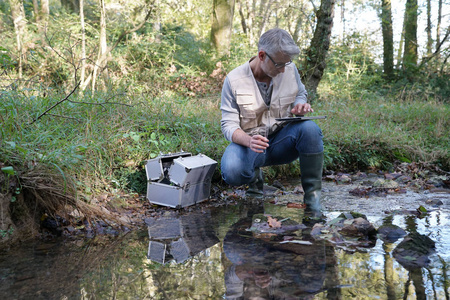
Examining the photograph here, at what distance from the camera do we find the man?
3430 mm

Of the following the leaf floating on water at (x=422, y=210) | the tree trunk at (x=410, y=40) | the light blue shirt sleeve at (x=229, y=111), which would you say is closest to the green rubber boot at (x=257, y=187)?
the light blue shirt sleeve at (x=229, y=111)

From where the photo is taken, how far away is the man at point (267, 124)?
3.43 meters

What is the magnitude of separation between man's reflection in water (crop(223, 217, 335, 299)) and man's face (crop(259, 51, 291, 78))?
4.46 feet

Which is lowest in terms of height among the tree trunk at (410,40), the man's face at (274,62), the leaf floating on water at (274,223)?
the leaf floating on water at (274,223)

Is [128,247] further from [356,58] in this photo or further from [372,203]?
[356,58]

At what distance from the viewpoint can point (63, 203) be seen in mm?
3074

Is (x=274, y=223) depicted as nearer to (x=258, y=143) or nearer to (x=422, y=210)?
(x=258, y=143)

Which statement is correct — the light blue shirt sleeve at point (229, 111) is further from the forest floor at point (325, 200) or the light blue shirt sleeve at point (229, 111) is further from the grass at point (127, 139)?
the grass at point (127, 139)

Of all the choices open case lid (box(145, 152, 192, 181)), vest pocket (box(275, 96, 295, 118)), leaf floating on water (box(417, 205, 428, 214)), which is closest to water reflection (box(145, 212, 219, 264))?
open case lid (box(145, 152, 192, 181))

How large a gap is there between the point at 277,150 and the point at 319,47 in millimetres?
5265

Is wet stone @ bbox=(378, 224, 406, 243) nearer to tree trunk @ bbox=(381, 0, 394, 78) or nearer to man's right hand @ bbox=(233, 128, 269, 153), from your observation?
man's right hand @ bbox=(233, 128, 269, 153)

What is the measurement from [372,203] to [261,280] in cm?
220

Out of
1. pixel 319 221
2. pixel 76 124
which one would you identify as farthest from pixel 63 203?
pixel 319 221

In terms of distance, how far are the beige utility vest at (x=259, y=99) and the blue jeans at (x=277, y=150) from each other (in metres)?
0.14
